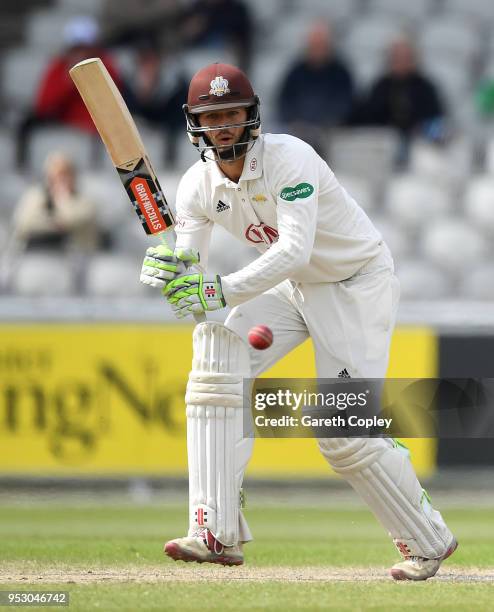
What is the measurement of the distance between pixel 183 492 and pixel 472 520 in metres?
1.83

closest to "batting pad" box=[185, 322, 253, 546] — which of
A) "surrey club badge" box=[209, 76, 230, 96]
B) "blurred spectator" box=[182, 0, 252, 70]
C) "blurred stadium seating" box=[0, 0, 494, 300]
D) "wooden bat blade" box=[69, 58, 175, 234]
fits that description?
"wooden bat blade" box=[69, 58, 175, 234]

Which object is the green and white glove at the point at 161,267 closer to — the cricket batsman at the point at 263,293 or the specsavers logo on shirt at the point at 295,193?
the cricket batsman at the point at 263,293

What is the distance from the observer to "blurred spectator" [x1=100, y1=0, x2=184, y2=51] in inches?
443

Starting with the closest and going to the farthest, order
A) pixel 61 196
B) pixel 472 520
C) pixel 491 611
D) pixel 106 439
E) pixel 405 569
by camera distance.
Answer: pixel 491 611 → pixel 405 569 → pixel 472 520 → pixel 106 439 → pixel 61 196

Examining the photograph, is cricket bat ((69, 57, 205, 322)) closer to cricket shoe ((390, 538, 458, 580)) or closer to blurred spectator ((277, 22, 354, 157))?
cricket shoe ((390, 538, 458, 580))

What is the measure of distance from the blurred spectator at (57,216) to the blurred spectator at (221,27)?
2015mm

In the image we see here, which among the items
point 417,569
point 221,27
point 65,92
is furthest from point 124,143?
point 221,27

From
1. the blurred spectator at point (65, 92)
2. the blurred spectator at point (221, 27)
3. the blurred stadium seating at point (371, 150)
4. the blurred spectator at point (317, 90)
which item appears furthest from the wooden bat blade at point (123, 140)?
the blurred spectator at point (221, 27)

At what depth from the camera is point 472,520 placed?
7.55 metres

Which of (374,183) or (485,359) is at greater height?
(374,183)

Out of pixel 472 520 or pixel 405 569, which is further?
pixel 472 520

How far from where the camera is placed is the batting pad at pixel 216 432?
15.9ft

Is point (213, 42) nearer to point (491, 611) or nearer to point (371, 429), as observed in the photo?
point (371, 429)

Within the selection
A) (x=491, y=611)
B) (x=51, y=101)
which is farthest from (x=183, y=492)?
(x=491, y=611)
